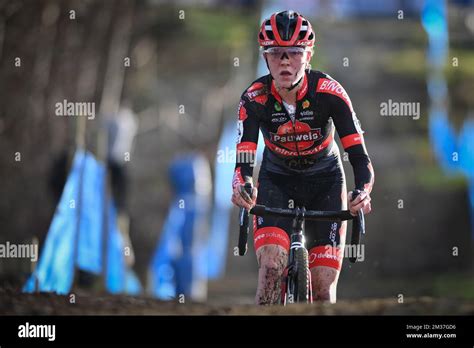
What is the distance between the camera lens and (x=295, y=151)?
8.59 m

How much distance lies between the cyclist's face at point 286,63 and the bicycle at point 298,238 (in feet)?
3.16

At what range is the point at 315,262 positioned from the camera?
839 centimetres

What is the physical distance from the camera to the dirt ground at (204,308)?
793 cm

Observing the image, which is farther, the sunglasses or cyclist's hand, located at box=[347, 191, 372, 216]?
the sunglasses

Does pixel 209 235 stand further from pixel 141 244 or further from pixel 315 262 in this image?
pixel 315 262

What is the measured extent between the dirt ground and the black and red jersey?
102cm

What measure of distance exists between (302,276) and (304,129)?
4.43 feet

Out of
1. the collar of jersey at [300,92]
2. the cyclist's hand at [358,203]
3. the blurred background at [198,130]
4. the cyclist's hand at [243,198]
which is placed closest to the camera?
the cyclist's hand at [358,203]

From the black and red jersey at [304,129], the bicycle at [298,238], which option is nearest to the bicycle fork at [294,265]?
the bicycle at [298,238]

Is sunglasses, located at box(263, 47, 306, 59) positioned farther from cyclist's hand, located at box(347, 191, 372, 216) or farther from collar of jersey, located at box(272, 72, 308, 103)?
cyclist's hand, located at box(347, 191, 372, 216)

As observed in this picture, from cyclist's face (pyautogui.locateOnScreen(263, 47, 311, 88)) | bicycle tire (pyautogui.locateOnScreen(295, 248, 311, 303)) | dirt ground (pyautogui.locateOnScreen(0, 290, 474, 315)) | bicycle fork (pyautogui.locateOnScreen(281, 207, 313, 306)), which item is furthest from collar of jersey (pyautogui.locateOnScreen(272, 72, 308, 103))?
dirt ground (pyautogui.locateOnScreen(0, 290, 474, 315))

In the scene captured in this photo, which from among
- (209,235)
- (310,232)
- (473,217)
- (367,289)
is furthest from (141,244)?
(310,232)

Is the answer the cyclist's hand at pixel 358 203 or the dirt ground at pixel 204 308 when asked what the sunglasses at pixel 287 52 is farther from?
the dirt ground at pixel 204 308

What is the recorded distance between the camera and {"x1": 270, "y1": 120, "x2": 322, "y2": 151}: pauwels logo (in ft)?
27.7
